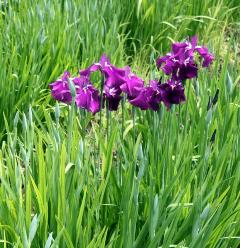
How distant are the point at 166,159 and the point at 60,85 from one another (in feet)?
1.23

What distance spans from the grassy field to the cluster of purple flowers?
54 millimetres

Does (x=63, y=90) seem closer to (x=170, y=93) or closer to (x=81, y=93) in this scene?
(x=81, y=93)

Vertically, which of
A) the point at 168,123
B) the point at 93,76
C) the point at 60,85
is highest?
the point at 60,85

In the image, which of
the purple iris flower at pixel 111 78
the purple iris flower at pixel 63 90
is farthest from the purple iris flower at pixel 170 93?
the purple iris flower at pixel 63 90

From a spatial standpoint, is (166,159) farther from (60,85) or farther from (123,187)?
(60,85)

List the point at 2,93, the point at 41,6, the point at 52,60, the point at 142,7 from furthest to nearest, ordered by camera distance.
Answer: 1. the point at 142,7
2. the point at 41,6
3. the point at 52,60
4. the point at 2,93

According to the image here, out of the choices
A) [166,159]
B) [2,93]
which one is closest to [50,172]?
[166,159]

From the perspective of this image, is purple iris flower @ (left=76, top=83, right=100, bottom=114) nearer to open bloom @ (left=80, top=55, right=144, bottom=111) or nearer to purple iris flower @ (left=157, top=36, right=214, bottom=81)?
open bloom @ (left=80, top=55, right=144, bottom=111)

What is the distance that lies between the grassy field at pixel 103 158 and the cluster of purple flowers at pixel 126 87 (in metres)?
0.05

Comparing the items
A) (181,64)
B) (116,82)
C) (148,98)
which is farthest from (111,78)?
(181,64)

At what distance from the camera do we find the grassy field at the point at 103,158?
1317 mm

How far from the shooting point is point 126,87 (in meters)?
1.42

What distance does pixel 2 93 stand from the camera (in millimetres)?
2188

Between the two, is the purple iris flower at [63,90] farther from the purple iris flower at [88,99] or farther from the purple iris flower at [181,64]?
the purple iris flower at [181,64]
